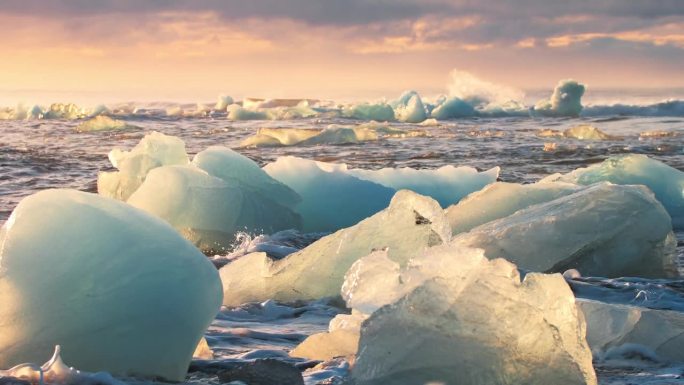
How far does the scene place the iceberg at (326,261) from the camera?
A: 216 inches

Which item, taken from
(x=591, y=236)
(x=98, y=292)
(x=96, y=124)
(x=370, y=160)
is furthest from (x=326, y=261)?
(x=96, y=124)

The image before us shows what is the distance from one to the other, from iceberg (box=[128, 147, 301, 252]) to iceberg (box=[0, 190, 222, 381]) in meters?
4.20

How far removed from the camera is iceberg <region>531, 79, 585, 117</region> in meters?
33.8

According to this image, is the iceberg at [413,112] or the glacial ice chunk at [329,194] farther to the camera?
the iceberg at [413,112]

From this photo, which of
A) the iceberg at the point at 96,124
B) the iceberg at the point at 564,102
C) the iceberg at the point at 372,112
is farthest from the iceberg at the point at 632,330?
the iceberg at the point at 372,112

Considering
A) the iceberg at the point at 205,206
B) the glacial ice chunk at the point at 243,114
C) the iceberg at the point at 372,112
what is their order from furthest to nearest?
the glacial ice chunk at the point at 243,114 → the iceberg at the point at 372,112 → the iceberg at the point at 205,206

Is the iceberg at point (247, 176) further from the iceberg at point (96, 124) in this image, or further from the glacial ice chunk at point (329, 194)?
the iceberg at point (96, 124)

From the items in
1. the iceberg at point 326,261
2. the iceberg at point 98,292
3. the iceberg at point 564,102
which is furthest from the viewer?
the iceberg at point 564,102

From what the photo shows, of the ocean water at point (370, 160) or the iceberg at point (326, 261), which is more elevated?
the iceberg at point (326, 261)

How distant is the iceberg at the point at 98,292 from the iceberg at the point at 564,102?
31.0 metres

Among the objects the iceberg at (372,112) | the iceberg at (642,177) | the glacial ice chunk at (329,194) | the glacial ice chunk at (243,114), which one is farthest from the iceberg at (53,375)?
the glacial ice chunk at (243,114)

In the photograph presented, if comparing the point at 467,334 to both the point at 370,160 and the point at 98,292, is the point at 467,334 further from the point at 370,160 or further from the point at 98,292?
the point at 370,160

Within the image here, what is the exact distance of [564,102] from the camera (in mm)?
34594

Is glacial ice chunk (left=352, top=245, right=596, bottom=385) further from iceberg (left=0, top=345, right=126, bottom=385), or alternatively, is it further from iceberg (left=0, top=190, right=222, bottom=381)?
iceberg (left=0, top=345, right=126, bottom=385)
